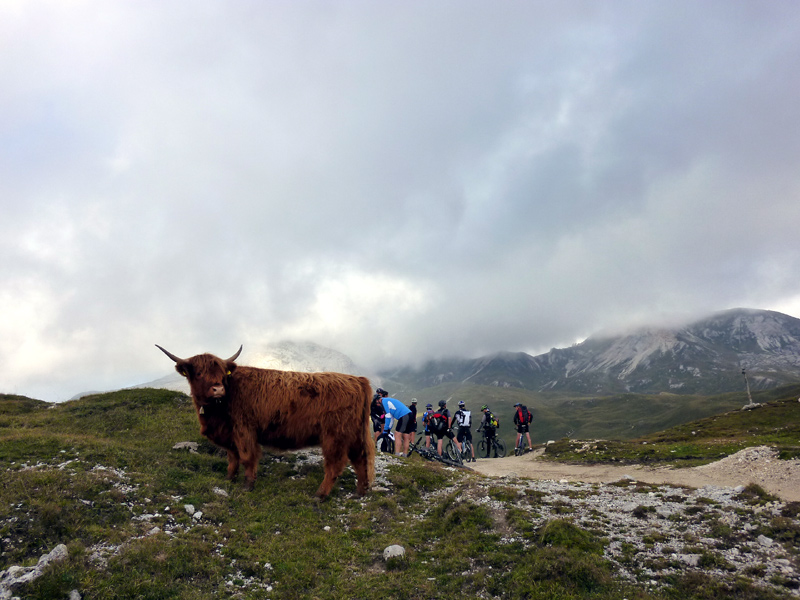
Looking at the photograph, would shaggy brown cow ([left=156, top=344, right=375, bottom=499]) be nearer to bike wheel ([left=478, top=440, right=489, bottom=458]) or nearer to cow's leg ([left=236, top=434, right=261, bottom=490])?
cow's leg ([left=236, top=434, right=261, bottom=490])

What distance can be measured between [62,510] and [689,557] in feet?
38.8

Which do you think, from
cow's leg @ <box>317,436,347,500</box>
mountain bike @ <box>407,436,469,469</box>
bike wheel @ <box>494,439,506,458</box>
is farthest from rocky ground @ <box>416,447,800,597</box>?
bike wheel @ <box>494,439,506,458</box>

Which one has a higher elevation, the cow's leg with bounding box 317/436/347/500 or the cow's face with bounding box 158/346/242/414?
the cow's face with bounding box 158/346/242/414

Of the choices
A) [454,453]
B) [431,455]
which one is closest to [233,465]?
[431,455]

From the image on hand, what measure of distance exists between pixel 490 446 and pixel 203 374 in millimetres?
23947

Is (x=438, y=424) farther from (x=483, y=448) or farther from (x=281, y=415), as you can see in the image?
(x=281, y=415)

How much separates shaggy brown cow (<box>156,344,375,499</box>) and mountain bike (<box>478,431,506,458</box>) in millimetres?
19650

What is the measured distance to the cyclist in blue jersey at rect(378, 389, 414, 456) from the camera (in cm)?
2012

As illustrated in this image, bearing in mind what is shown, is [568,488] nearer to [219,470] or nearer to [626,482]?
[626,482]

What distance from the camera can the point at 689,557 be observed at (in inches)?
287

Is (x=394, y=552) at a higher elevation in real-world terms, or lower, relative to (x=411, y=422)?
lower

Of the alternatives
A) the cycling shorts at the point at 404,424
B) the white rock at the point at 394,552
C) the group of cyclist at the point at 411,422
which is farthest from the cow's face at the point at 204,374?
the cycling shorts at the point at 404,424

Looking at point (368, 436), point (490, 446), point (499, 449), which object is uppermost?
point (368, 436)

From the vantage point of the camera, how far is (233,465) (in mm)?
11867
